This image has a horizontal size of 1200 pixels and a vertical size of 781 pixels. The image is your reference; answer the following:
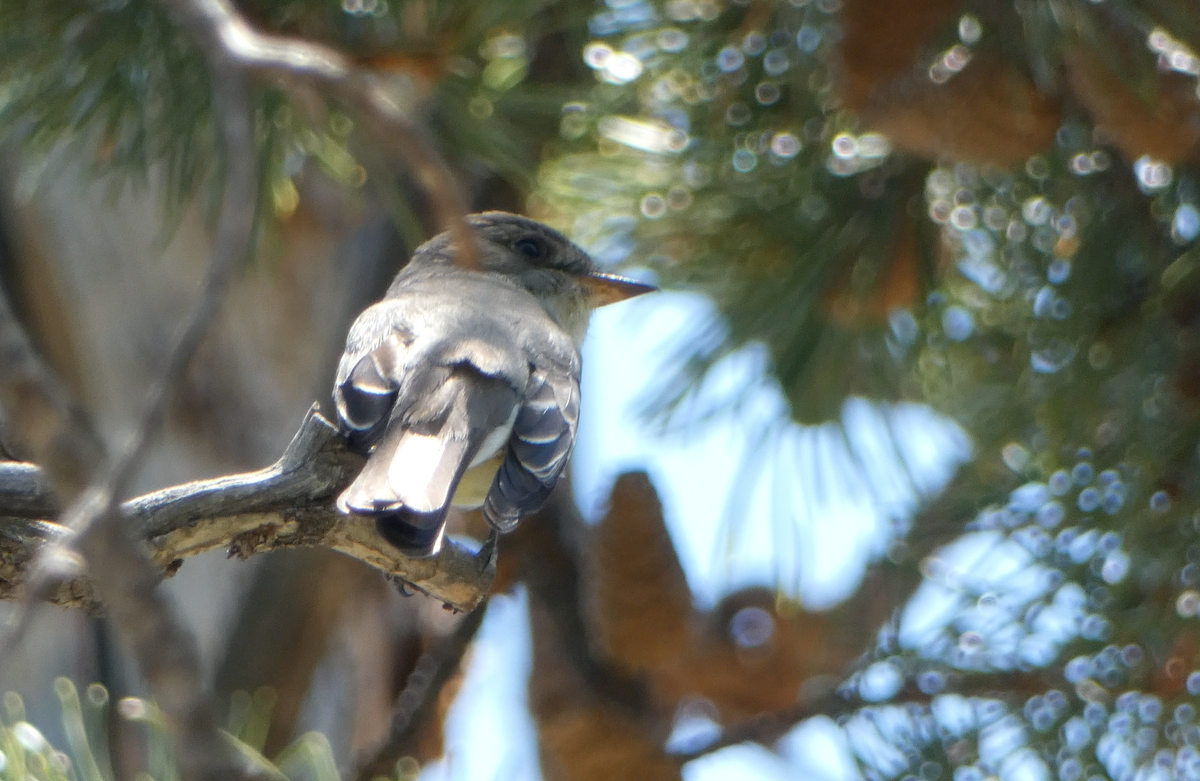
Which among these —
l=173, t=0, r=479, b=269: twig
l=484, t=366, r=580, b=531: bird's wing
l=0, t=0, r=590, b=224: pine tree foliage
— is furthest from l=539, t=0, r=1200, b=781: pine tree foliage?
l=173, t=0, r=479, b=269: twig

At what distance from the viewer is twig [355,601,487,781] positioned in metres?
2.43

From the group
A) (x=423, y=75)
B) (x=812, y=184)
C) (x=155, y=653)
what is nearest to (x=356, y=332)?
(x=423, y=75)

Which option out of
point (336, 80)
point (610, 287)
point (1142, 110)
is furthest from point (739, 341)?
point (336, 80)

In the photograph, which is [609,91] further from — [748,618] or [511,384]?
[748,618]

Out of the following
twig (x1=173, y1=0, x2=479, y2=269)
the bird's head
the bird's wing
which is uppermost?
twig (x1=173, y1=0, x2=479, y2=269)

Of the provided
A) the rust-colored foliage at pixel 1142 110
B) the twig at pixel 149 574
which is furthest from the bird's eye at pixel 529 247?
the twig at pixel 149 574

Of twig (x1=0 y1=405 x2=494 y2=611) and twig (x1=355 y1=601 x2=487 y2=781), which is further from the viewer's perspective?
twig (x1=355 y1=601 x2=487 y2=781)

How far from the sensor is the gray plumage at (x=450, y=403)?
5.21ft

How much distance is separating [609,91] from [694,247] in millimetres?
395

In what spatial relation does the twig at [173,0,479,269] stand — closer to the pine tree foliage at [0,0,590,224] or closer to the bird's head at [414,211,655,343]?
the pine tree foliage at [0,0,590,224]

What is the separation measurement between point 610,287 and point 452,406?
98 centimetres

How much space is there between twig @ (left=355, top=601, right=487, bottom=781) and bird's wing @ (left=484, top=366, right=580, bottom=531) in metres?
0.44

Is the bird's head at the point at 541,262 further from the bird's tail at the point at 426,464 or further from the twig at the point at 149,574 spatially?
the twig at the point at 149,574

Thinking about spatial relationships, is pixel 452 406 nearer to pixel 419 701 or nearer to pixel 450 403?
pixel 450 403
